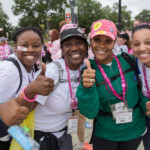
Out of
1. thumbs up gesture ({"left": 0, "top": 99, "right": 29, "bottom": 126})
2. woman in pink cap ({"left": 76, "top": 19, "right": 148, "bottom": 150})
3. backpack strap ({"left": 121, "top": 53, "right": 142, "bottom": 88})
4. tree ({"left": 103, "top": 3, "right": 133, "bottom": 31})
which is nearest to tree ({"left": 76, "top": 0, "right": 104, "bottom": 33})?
tree ({"left": 103, "top": 3, "right": 133, "bottom": 31})

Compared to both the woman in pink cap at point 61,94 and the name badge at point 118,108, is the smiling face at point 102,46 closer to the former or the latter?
the woman in pink cap at point 61,94

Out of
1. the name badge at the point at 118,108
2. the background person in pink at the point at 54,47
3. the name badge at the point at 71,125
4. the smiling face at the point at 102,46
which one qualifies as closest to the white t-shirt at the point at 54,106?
the name badge at the point at 71,125

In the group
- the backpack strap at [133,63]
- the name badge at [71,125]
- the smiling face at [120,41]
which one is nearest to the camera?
the backpack strap at [133,63]

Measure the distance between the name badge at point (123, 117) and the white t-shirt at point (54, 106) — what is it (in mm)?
526

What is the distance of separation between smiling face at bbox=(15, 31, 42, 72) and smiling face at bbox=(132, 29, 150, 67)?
1.07 m

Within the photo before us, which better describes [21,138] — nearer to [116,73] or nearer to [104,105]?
[104,105]

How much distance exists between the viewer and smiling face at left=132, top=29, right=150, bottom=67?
1616 millimetres

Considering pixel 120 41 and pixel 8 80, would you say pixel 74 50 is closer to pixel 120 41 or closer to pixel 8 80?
pixel 8 80

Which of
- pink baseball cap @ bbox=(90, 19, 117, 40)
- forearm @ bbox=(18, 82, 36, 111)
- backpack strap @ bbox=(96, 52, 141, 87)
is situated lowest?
forearm @ bbox=(18, 82, 36, 111)

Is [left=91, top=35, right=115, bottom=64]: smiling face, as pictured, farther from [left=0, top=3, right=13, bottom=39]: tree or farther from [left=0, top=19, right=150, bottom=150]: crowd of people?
[left=0, top=3, right=13, bottom=39]: tree

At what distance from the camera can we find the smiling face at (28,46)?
5.79 feet

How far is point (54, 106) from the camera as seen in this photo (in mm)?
1609

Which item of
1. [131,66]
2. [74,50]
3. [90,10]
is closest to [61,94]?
[74,50]

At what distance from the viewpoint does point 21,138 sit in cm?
113
